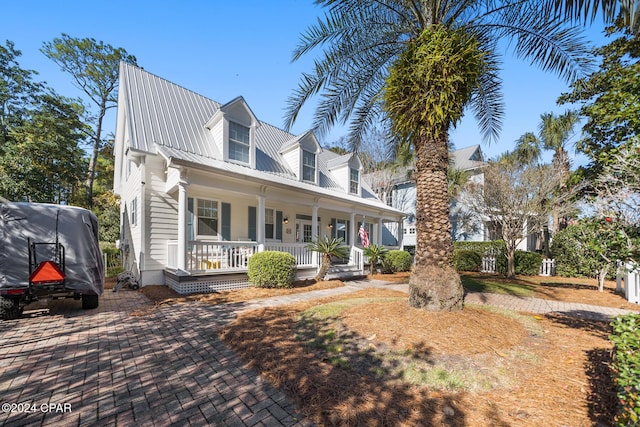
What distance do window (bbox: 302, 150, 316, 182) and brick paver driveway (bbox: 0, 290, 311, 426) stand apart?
10.1 m

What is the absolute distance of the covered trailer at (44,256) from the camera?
5.55 m

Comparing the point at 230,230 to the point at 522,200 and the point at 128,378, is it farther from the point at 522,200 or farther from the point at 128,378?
the point at 522,200

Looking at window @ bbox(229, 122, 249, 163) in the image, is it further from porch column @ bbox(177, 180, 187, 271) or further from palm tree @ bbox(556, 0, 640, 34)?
palm tree @ bbox(556, 0, 640, 34)

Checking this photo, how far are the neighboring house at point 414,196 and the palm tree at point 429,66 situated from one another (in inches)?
654

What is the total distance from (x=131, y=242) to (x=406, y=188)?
22.1 m

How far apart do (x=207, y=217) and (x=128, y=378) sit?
7.97 m

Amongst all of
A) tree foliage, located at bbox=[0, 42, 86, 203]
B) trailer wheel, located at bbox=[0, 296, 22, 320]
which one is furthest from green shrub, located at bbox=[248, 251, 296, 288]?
tree foliage, located at bbox=[0, 42, 86, 203]

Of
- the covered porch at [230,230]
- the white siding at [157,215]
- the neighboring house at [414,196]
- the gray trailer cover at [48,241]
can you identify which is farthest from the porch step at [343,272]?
the neighboring house at [414,196]

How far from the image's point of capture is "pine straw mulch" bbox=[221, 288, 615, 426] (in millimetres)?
2652

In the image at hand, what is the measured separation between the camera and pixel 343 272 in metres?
12.7

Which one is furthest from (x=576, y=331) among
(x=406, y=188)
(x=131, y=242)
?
(x=406, y=188)

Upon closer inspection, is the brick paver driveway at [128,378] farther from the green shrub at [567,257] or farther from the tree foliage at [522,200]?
the green shrub at [567,257]

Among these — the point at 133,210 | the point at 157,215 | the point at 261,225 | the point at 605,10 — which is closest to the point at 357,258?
the point at 261,225

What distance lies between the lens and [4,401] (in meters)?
2.93
